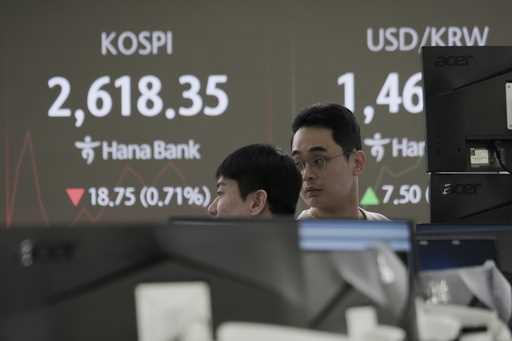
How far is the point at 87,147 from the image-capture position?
4141 millimetres

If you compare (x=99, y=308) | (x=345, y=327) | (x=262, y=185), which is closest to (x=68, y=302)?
(x=99, y=308)

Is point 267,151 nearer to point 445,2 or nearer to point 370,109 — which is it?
point 370,109

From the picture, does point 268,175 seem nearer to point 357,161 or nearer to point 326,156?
point 326,156

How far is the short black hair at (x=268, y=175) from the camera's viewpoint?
2.32 m

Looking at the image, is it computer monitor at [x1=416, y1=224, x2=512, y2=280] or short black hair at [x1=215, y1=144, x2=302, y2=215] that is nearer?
computer monitor at [x1=416, y1=224, x2=512, y2=280]

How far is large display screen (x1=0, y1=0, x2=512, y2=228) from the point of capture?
4.12m

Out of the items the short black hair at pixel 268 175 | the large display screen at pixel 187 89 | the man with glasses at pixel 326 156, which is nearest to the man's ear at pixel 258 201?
the short black hair at pixel 268 175

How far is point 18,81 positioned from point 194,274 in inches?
133

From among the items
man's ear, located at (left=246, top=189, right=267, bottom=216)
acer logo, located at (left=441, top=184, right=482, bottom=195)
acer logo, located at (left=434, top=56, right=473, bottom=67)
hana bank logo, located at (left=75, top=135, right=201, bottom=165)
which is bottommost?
man's ear, located at (left=246, top=189, right=267, bottom=216)

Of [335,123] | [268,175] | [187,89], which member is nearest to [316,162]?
[335,123]

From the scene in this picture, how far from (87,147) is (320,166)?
1.77 meters

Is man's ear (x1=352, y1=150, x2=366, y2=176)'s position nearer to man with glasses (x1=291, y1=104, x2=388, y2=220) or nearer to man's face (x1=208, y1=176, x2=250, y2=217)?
man with glasses (x1=291, y1=104, x2=388, y2=220)

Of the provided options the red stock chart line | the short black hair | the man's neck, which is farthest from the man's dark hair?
the red stock chart line

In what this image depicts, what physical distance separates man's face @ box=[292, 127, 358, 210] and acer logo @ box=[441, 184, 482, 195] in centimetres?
Answer: 69
